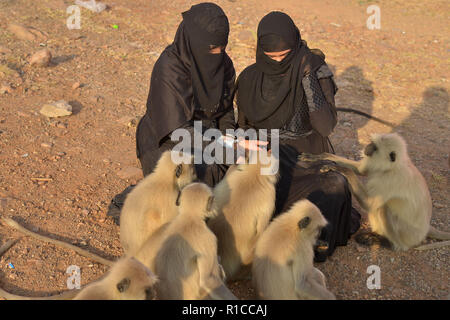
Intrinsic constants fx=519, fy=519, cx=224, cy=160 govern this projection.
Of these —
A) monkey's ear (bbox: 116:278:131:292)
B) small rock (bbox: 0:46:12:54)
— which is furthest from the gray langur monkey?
small rock (bbox: 0:46:12:54)

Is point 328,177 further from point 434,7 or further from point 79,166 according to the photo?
point 434,7

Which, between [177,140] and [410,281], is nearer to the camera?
[410,281]

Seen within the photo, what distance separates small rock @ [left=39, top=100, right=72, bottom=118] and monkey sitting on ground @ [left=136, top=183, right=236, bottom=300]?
11.9 feet

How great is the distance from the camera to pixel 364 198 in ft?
15.4

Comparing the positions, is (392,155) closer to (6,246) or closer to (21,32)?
(6,246)

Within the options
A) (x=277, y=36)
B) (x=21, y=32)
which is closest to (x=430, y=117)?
(x=277, y=36)

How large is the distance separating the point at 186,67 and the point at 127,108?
8.81 ft

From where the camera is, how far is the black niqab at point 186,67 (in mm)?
4391

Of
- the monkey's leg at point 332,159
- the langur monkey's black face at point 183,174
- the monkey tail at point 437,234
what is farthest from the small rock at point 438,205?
the langur monkey's black face at point 183,174

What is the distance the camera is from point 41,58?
24.9 ft

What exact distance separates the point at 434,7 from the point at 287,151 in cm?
999

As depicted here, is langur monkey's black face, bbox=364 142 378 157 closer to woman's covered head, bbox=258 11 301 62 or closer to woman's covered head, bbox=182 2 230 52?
woman's covered head, bbox=258 11 301 62

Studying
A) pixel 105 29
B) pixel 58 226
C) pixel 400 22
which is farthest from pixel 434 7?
pixel 58 226

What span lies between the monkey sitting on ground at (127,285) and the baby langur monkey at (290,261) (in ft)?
2.55
